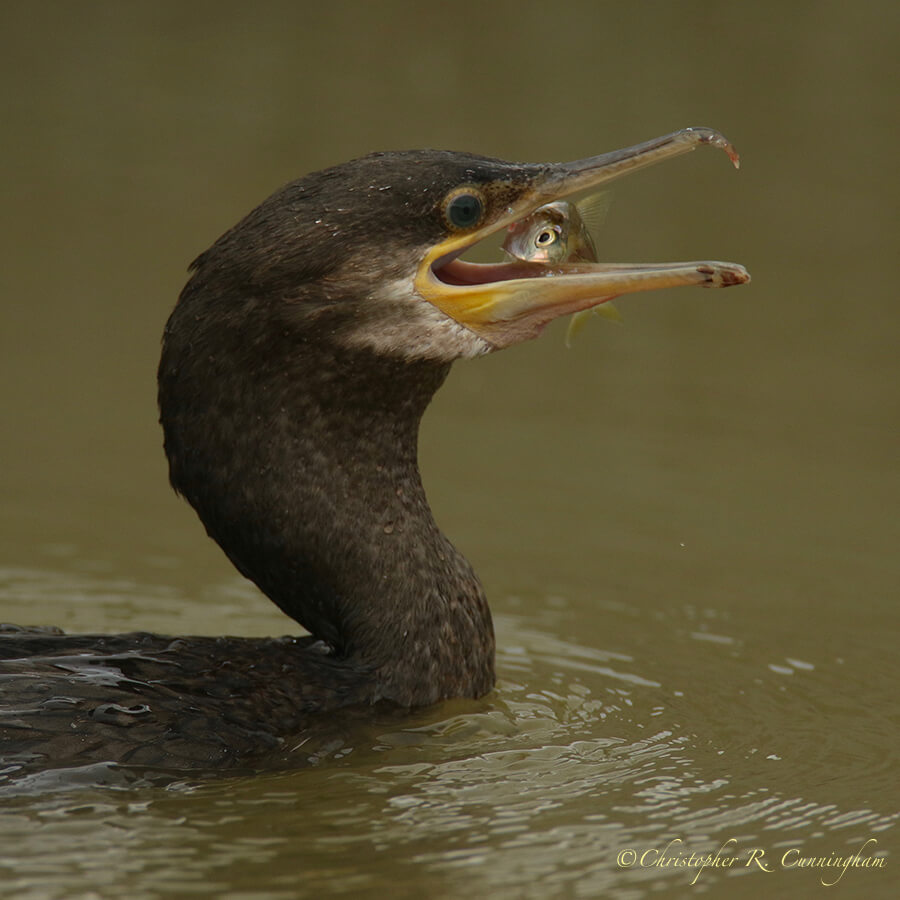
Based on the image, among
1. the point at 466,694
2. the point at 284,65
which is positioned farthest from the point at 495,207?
the point at 284,65

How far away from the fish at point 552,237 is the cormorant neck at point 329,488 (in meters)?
0.41

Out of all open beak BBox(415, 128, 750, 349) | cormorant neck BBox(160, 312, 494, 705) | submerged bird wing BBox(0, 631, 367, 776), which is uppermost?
open beak BBox(415, 128, 750, 349)

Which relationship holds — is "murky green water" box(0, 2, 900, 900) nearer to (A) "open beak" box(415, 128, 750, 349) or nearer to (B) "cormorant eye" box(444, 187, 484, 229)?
(A) "open beak" box(415, 128, 750, 349)

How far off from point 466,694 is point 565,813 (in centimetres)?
76

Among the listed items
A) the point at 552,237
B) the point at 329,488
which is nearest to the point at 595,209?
the point at 552,237

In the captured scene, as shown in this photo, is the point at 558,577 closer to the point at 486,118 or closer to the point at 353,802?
the point at 353,802

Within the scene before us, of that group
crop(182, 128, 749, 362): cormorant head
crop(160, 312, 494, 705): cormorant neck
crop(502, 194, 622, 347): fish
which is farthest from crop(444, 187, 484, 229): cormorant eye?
crop(160, 312, 494, 705): cormorant neck

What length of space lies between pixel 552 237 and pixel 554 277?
202 mm

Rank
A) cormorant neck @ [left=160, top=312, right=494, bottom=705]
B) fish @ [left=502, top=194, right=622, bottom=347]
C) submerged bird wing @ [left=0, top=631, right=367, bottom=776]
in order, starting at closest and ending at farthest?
1. submerged bird wing @ [left=0, top=631, right=367, bottom=776]
2. cormorant neck @ [left=160, top=312, right=494, bottom=705]
3. fish @ [left=502, top=194, right=622, bottom=347]

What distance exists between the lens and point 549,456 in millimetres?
7492

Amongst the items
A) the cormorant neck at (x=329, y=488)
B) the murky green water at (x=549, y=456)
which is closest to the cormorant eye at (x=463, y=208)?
the cormorant neck at (x=329, y=488)

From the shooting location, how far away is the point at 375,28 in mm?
14500

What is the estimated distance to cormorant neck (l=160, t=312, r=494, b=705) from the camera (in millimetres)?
4746

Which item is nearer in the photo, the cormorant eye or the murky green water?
the murky green water
